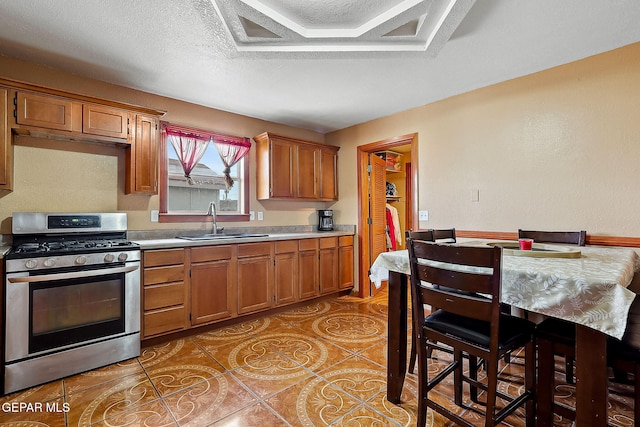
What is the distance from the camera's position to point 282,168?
3.93 m

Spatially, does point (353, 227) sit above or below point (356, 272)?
above

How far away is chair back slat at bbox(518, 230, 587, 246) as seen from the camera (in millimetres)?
2350

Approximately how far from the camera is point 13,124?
7.45 feet

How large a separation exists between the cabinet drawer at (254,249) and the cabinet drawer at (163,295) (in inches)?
25.7

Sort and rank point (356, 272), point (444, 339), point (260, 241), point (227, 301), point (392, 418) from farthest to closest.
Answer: point (356, 272) < point (260, 241) < point (227, 301) < point (392, 418) < point (444, 339)

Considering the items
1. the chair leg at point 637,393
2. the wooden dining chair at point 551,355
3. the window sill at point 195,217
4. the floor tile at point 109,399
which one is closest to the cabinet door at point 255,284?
the window sill at point 195,217

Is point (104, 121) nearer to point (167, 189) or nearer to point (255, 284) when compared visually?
point (167, 189)

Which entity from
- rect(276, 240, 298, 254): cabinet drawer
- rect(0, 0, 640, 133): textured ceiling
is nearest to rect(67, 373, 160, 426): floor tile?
rect(276, 240, 298, 254): cabinet drawer

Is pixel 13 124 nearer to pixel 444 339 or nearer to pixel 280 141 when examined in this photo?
pixel 280 141

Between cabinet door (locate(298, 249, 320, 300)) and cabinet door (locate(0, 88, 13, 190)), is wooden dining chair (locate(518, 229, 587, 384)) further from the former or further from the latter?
cabinet door (locate(0, 88, 13, 190))

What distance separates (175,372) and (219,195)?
206cm

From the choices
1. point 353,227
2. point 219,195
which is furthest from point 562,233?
point 219,195

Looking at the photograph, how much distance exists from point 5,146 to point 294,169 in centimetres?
270

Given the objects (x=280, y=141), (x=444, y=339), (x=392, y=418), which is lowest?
(x=392, y=418)
